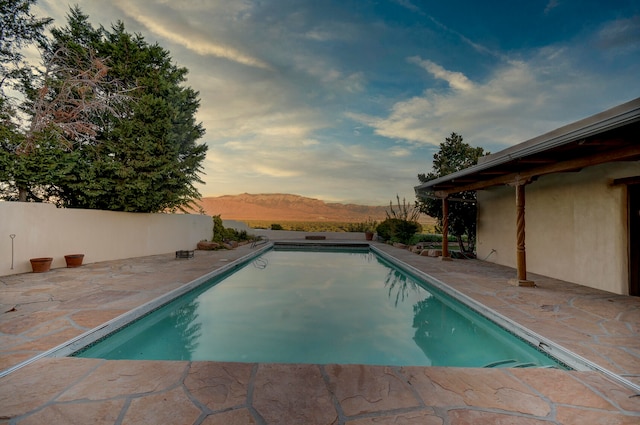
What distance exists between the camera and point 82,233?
349 inches

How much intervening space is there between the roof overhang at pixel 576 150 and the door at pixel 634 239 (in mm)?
941

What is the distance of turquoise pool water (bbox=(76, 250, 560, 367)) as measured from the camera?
371 cm

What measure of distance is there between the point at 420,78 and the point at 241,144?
10.1 meters

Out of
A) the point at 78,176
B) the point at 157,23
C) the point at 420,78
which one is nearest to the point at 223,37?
the point at 157,23

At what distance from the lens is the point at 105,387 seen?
93.8 inches

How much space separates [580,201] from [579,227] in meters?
0.57

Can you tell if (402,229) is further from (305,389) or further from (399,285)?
(305,389)

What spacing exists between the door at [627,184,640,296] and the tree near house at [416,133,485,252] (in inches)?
223

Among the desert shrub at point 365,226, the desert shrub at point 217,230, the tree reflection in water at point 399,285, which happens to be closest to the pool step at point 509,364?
the tree reflection in water at point 399,285

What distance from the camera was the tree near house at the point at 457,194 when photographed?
11586 mm

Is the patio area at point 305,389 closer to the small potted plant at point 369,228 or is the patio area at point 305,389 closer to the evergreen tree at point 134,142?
the evergreen tree at point 134,142

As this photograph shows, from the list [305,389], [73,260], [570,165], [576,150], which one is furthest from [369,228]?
[305,389]

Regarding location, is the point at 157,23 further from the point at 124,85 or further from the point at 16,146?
the point at 16,146

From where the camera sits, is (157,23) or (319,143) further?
(319,143)
